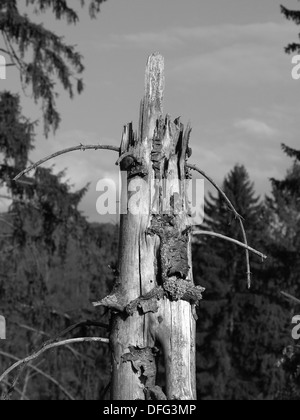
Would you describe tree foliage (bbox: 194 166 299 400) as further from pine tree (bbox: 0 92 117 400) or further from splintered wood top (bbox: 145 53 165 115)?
splintered wood top (bbox: 145 53 165 115)

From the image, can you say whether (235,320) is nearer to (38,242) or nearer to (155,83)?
(38,242)

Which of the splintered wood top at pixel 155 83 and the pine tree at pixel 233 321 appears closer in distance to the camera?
the splintered wood top at pixel 155 83

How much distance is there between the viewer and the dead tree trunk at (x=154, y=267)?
Result: 486 centimetres

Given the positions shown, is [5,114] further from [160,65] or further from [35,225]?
[160,65]

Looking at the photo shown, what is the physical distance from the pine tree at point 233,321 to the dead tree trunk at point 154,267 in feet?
107

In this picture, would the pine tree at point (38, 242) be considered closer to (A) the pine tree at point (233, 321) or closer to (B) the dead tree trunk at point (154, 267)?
(B) the dead tree trunk at point (154, 267)

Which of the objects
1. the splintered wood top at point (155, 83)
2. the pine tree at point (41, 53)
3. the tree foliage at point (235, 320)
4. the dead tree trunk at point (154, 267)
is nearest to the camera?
the dead tree trunk at point (154, 267)

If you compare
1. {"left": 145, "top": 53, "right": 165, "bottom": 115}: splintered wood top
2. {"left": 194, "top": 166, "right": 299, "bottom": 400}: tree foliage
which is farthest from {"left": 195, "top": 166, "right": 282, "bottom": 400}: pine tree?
{"left": 145, "top": 53, "right": 165, "bottom": 115}: splintered wood top

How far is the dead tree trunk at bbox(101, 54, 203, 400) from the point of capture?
16.0ft

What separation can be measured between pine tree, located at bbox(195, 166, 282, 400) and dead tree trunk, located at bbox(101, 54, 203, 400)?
3265 cm

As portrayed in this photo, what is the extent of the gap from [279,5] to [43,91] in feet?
19.4

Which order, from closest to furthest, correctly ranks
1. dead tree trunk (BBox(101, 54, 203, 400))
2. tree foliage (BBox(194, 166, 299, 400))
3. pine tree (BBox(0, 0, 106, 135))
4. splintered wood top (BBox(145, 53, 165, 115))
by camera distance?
dead tree trunk (BBox(101, 54, 203, 400)), splintered wood top (BBox(145, 53, 165, 115)), pine tree (BBox(0, 0, 106, 135)), tree foliage (BBox(194, 166, 299, 400))

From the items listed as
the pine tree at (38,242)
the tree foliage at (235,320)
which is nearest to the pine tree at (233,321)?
the tree foliage at (235,320)
